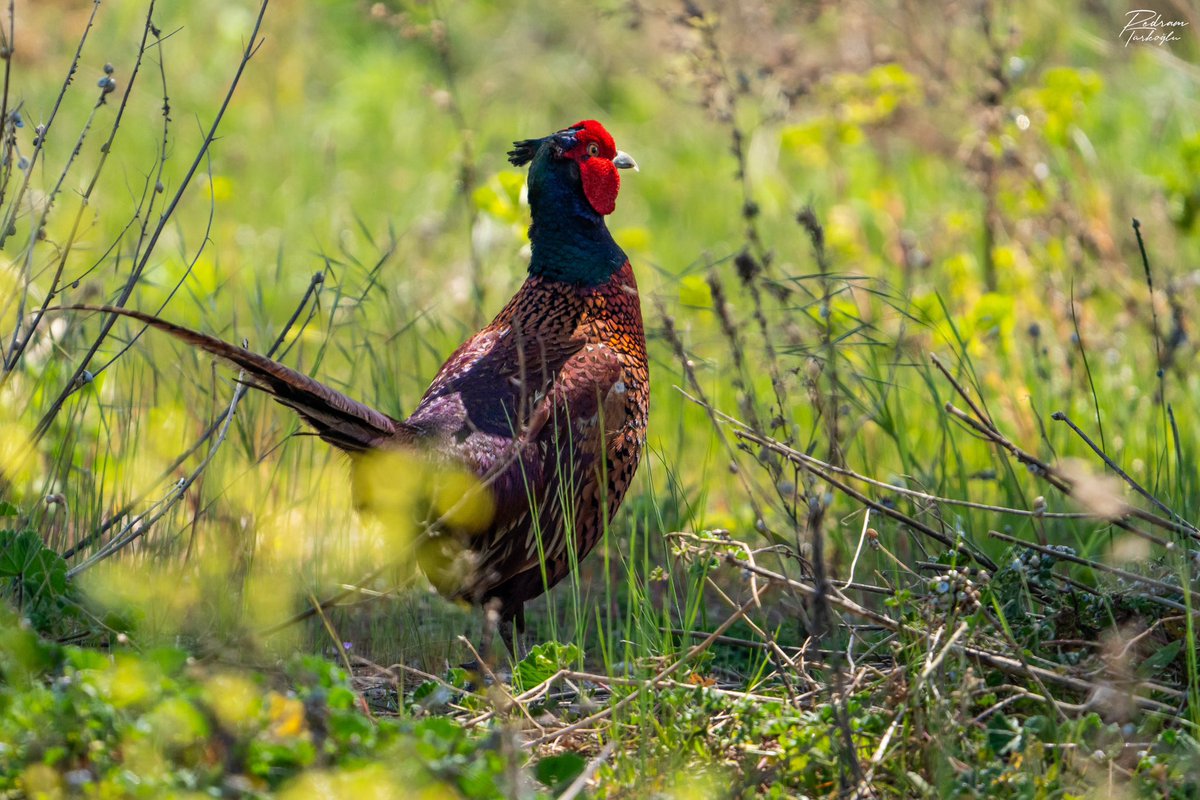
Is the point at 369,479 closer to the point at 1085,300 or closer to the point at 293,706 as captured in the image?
the point at 293,706

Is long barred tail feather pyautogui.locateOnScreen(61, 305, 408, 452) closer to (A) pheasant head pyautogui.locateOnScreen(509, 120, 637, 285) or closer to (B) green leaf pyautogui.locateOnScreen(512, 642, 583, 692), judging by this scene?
(B) green leaf pyautogui.locateOnScreen(512, 642, 583, 692)

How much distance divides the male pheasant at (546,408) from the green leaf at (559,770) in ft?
2.26

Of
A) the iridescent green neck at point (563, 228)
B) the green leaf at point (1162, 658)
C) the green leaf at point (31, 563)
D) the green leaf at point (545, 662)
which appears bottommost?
the green leaf at point (545, 662)

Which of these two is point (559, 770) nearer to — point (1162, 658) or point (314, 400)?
point (314, 400)

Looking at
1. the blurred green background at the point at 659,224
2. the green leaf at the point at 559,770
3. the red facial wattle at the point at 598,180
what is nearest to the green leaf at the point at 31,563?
the blurred green background at the point at 659,224

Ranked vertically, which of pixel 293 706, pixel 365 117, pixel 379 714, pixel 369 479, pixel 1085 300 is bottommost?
pixel 379 714

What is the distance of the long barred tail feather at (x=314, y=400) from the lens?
94.8 inches

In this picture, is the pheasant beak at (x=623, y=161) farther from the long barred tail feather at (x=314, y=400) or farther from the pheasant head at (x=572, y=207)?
the long barred tail feather at (x=314, y=400)

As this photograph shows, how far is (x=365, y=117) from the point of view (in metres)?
8.34

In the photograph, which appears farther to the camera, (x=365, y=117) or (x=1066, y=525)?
(x=365, y=117)

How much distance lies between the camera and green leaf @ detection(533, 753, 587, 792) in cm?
223

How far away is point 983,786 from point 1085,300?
3.48m

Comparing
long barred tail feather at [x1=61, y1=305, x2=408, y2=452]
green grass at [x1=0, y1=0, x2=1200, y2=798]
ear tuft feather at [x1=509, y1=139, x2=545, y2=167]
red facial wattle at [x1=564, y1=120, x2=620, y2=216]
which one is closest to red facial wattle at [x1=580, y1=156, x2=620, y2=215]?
red facial wattle at [x1=564, y1=120, x2=620, y2=216]

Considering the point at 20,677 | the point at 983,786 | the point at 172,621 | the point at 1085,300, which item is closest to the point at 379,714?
the point at 172,621
